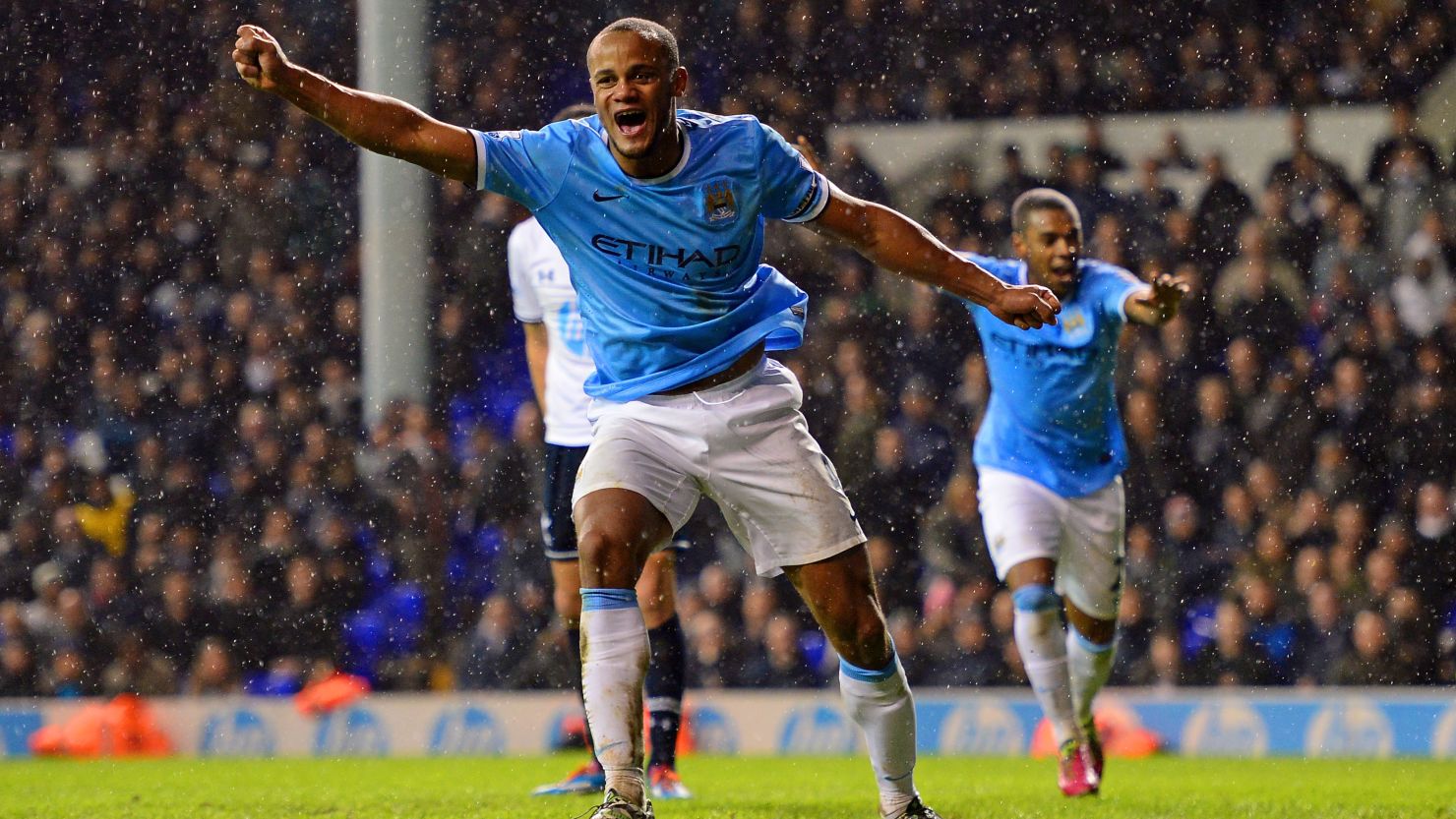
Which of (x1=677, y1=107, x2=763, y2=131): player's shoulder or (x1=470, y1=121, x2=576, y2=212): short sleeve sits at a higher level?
(x1=677, y1=107, x2=763, y2=131): player's shoulder

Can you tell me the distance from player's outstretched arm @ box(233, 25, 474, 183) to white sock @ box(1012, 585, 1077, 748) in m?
3.35

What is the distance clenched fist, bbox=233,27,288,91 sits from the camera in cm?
456

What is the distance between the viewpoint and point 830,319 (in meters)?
13.7

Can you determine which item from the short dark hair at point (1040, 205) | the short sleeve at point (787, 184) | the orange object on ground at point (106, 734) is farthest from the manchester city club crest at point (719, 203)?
the orange object on ground at point (106, 734)

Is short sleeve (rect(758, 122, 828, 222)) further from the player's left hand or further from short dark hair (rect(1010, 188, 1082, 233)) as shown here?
short dark hair (rect(1010, 188, 1082, 233))

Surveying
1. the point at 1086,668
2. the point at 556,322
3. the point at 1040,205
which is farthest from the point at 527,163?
the point at 1086,668

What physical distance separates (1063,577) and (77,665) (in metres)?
9.01

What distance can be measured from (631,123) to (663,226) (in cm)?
29

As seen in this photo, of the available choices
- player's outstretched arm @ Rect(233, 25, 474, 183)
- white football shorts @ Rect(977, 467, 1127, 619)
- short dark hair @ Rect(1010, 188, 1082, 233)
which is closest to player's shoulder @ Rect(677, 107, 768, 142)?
player's outstretched arm @ Rect(233, 25, 474, 183)

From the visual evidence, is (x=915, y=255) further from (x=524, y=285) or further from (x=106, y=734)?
(x=106, y=734)

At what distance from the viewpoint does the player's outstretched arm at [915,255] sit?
497 centimetres

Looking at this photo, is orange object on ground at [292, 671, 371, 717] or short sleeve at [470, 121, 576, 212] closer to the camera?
short sleeve at [470, 121, 576, 212]

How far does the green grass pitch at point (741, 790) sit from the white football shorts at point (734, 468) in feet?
4.46

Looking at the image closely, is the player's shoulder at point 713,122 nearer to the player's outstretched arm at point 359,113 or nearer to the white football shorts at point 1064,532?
the player's outstretched arm at point 359,113
